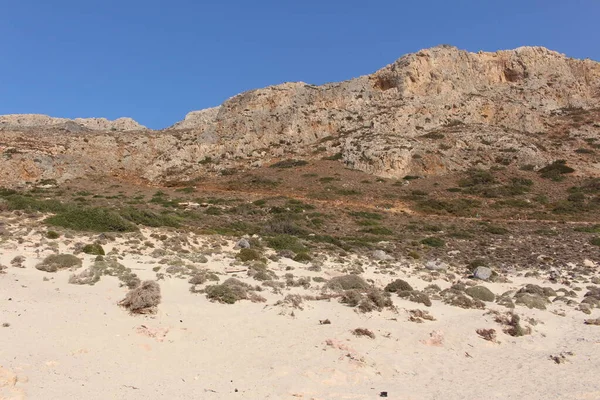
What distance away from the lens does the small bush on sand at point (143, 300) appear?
33.1ft

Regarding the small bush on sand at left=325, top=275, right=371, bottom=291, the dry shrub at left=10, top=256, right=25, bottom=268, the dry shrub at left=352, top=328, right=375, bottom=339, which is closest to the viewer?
the dry shrub at left=352, top=328, right=375, bottom=339

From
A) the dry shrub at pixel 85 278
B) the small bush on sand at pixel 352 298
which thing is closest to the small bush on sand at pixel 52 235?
the dry shrub at pixel 85 278

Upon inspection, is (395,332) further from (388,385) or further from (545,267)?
(545,267)

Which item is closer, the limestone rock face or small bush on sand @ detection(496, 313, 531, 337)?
small bush on sand @ detection(496, 313, 531, 337)

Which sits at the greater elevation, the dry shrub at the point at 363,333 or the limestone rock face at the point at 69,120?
the limestone rock face at the point at 69,120

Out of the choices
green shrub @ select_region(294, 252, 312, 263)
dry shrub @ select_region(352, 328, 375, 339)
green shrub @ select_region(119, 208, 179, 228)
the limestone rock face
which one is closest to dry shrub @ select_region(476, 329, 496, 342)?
dry shrub @ select_region(352, 328, 375, 339)

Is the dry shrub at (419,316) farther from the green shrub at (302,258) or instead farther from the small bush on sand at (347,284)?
the green shrub at (302,258)

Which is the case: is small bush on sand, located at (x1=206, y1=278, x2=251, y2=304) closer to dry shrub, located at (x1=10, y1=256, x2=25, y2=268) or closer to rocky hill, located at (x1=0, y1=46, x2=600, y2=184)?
dry shrub, located at (x1=10, y1=256, x2=25, y2=268)

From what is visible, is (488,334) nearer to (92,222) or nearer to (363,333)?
(363,333)

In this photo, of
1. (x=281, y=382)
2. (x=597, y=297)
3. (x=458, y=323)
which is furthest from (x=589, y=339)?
(x=281, y=382)

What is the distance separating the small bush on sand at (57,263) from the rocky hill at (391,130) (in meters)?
42.9

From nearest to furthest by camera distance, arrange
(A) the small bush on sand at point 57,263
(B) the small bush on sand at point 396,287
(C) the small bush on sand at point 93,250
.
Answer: (A) the small bush on sand at point 57,263
(B) the small bush on sand at point 396,287
(C) the small bush on sand at point 93,250

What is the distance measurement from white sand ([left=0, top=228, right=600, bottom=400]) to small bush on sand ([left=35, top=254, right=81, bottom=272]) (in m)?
0.42

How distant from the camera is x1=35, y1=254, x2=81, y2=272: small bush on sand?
12602 millimetres
